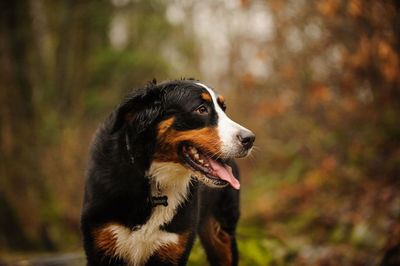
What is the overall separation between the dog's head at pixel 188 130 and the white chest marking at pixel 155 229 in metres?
0.11

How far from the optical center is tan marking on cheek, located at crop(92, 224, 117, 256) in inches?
120

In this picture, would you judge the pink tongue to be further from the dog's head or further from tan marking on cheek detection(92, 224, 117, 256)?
tan marking on cheek detection(92, 224, 117, 256)

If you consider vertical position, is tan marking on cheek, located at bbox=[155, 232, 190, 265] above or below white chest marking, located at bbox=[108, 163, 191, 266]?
below

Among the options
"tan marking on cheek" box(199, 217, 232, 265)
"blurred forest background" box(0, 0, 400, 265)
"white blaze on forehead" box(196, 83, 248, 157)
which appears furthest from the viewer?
"blurred forest background" box(0, 0, 400, 265)

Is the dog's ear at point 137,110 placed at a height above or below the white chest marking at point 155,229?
above

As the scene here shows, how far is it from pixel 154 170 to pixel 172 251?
26.5 inches

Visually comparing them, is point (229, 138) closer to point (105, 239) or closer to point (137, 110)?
point (137, 110)

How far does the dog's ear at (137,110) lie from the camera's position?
309 cm

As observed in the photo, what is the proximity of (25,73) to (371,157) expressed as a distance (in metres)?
7.57

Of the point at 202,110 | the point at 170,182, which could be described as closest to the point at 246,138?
the point at 202,110

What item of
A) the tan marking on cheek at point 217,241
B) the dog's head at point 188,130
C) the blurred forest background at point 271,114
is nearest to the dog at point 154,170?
the dog's head at point 188,130

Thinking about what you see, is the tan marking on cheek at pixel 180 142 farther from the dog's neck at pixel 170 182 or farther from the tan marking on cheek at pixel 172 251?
the tan marking on cheek at pixel 172 251

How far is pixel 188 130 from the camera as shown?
3205 millimetres

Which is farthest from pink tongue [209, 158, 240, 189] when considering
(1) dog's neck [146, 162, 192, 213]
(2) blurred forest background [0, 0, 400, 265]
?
(2) blurred forest background [0, 0, 400, 265]
